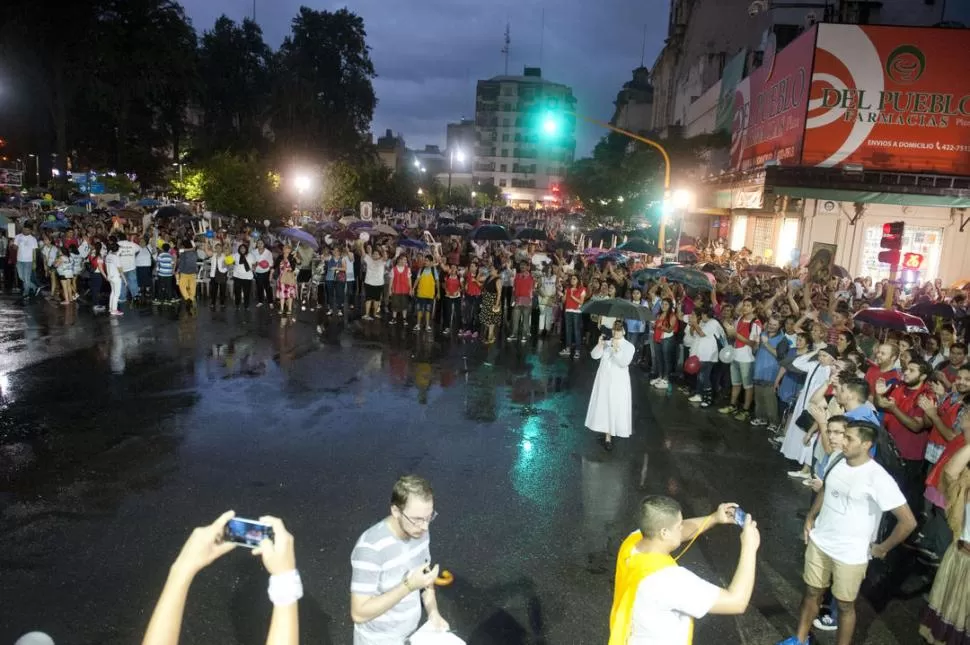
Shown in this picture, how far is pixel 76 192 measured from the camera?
3891 cm

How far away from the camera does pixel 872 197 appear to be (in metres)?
19.5

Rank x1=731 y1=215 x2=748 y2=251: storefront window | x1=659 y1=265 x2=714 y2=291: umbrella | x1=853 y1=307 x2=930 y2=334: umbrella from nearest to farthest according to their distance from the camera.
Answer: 1. x1=853 y1=307 x2=930 y2=334: umbrella
2. x1=659 y1=265 x2=714 y2=291: umbrella
3. x1=731 y1=215 x2=748 y2=251: storefront window

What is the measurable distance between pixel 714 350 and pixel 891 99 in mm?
16222

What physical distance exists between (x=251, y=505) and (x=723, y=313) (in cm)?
792

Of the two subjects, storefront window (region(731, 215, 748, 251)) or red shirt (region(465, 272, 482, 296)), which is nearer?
red shirt (region(465, 272, 482, 296))

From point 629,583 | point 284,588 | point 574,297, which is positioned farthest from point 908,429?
point 574,297

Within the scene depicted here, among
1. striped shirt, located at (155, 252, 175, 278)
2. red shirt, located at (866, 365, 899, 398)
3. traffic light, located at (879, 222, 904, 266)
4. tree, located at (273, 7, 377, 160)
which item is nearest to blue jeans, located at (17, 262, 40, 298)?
striped shirt, located at (155, 252, 175, 278)

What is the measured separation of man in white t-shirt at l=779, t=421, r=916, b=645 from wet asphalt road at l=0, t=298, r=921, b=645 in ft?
2.18

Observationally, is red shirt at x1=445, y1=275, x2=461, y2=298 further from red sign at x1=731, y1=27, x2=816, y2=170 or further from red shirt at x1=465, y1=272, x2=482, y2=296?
red sign at x1=731, y1=27, x2=816, y2=170

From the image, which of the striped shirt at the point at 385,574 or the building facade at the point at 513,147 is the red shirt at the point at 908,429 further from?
the building facade at the point at 513,147

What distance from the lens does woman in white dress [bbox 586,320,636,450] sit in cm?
831

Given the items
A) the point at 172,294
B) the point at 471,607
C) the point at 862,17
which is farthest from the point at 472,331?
the point at 862,17

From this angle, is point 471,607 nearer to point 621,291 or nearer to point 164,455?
point 164,455

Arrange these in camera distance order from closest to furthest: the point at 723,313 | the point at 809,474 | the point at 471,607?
1. the point at 471,607
2. the point at 809,474
3. the point at 723,313
